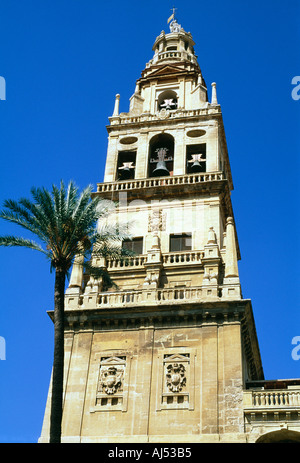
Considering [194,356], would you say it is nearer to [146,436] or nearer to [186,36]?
[146,436]

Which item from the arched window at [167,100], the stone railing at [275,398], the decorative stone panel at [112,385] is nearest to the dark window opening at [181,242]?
the decorative stone panel at [112,385]

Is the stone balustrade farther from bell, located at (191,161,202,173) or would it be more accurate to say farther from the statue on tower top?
the statue on tower top

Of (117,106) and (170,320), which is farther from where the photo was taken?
(117,106)

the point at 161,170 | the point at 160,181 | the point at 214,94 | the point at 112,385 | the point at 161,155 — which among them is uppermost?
the point at 214,94

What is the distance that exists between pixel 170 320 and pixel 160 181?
10.3 metres

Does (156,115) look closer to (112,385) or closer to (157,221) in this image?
(157,221)

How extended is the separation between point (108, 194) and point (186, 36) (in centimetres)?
1900

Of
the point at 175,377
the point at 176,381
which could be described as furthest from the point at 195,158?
the point at 176,381

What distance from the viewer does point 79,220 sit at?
28.7 meters

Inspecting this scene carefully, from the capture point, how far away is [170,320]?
3391 cm

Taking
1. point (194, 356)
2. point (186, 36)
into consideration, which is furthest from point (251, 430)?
point (186, 36)

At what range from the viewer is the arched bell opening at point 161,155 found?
140 ft

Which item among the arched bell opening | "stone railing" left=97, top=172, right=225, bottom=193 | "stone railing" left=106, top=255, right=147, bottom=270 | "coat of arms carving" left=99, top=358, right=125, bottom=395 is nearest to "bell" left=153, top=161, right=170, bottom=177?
the arched bell opening

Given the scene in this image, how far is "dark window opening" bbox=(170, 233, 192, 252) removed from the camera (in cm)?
3862
